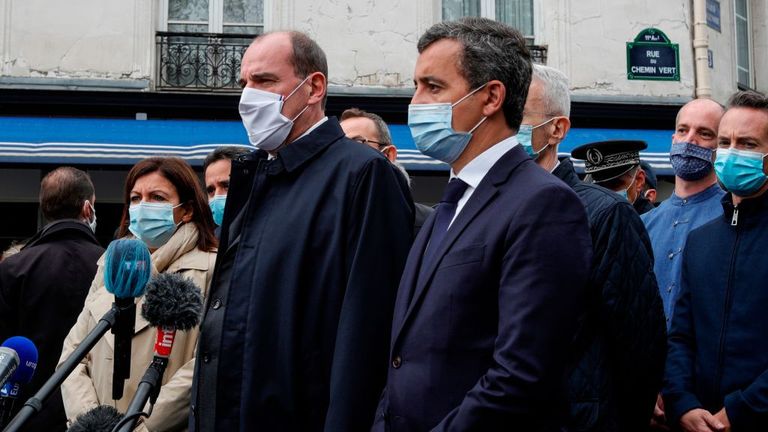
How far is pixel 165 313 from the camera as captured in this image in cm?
289

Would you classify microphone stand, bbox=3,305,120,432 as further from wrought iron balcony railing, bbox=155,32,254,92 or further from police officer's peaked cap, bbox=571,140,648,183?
wrought iron balcony railing, bbox=155,32,254,92

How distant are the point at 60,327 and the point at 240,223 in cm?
218

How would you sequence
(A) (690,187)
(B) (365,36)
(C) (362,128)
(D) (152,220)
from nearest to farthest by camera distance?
(D) (152,220) → (A) (690,187) → (C) (362,128) → (B) (365,36)

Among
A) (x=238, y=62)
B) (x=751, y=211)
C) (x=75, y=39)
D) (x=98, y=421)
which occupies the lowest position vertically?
(x=98, y=421)

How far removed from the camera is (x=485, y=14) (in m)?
13.3

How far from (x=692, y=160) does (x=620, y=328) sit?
1.83m

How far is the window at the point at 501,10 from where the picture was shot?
13227 millimetres

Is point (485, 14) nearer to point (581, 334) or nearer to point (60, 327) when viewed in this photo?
point (60, 327)

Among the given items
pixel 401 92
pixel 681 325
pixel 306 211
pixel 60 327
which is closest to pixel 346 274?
pixel 306 211

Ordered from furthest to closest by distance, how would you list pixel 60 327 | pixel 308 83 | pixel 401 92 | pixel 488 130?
pixel 401 92, pixel 60 327, pixel 308 83, pixel 488 130

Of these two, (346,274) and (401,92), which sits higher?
(401,92)

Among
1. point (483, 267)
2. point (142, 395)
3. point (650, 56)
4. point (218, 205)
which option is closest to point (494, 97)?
point (483, 267)

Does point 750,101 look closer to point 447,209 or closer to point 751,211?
point 751,211

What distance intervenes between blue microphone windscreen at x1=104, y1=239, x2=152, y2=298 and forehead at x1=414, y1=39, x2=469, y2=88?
106cm
